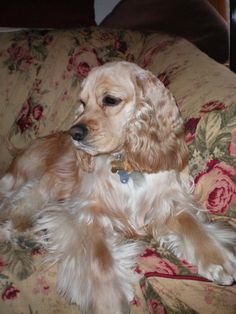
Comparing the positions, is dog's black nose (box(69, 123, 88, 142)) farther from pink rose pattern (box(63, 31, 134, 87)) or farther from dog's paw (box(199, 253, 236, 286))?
pink rose pattern (box(63, 31, 134, 87))

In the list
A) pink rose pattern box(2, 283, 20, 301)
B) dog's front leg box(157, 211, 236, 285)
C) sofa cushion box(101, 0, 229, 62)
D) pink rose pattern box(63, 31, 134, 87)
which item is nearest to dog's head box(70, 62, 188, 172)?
dog's front leg box(157, 211, 236, 285)

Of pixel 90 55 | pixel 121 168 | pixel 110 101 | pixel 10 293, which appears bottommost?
pixel 10 293

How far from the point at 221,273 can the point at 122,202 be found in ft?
2.11

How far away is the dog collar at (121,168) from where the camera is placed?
2064 millimetres

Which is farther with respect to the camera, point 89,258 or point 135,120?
point 135,120

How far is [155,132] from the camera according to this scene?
196cm

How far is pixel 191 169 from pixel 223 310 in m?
0.61

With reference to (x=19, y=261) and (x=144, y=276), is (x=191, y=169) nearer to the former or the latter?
(x=144, y=276)

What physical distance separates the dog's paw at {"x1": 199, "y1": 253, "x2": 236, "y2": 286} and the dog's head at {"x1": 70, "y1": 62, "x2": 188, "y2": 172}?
48 cm

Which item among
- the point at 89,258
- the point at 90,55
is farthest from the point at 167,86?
the point at 89,258

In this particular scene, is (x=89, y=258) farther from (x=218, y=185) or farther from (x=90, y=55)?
(x=90, y=55)

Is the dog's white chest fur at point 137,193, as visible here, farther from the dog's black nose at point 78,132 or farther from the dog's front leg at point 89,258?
the dog's black nose at point 78,132

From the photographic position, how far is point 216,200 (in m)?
1.77

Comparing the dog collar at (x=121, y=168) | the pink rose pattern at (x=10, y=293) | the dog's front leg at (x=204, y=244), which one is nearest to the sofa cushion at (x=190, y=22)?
the dog collar at (x=121, y=168)
